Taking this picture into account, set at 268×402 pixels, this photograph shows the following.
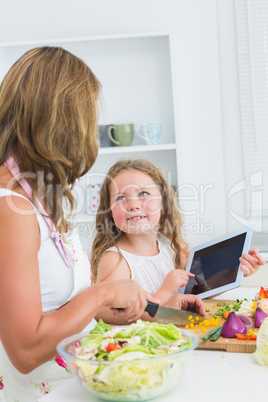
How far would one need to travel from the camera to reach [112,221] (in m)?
Answer: 1.97

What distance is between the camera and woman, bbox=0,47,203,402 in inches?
36.2

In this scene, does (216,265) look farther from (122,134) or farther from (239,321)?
(122,134)

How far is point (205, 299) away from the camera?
171 centimetres

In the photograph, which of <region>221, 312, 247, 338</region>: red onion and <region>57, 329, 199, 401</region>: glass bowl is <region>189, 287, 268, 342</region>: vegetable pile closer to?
<region>221, 312, 247, 338</region>: red onion

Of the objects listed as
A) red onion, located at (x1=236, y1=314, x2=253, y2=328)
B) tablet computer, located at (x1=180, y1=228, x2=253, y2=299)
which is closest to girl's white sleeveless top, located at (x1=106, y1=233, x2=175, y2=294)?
tablet computer, located at (x1=180, y1=228, x2=253, y2=299)

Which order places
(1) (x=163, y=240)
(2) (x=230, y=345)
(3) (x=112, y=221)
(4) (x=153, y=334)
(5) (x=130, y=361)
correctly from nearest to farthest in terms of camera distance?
(5) (x=130, y=361), (4) (x=153, y=334), (2) (x=230, y=345), (3) (x=112, y=221), (1) (x=163, y=240)

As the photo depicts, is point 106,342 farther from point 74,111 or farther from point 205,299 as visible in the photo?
point 205,299

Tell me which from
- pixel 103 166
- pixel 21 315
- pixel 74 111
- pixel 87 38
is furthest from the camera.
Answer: pixel 103 166

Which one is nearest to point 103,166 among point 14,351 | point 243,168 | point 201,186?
point 201,186

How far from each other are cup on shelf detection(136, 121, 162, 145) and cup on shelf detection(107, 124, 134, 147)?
57 mm

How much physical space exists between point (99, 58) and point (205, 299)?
179cm

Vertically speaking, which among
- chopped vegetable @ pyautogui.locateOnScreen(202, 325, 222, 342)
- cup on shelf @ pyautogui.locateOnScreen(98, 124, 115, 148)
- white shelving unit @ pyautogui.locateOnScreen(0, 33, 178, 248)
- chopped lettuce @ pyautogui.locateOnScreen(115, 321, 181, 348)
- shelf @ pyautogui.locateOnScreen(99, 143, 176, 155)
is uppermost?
white shelving unit @ pyautogui.locateOnScreen(0, 33, 178, 248)

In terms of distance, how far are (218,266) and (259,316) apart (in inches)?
12.9

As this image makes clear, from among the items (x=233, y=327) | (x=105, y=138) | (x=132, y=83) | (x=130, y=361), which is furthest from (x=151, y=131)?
(x=130, y=361)
